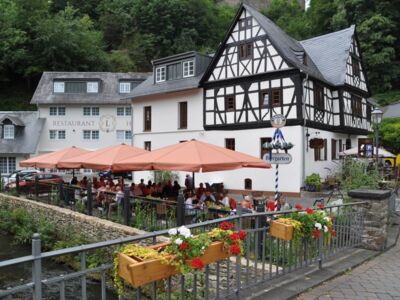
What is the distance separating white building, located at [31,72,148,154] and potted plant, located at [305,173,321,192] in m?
20.7

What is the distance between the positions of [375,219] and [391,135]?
2445cm

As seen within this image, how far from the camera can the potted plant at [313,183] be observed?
18.9 m

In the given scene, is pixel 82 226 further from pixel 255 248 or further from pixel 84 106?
pixel 84 106

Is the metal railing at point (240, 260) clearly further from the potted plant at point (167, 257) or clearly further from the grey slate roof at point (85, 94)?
the grey slate roof at point (85, 94)

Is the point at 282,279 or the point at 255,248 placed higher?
the point at 255,248

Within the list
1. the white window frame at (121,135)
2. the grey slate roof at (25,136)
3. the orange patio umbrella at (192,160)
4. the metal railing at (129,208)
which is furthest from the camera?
the white window frame at (121,135)

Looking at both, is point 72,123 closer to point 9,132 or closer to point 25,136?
point 25,136

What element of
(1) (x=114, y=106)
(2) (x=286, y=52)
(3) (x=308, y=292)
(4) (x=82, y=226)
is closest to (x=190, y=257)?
(3) (x=308, y=292)

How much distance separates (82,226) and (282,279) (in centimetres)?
847

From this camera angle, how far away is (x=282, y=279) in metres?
5.41

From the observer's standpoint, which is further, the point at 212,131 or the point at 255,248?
the point at 212,131

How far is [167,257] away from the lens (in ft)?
11.8

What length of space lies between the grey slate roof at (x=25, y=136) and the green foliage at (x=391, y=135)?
90.6 feet

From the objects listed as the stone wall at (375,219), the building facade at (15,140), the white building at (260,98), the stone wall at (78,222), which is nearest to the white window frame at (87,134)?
the building facade at (15,140)
